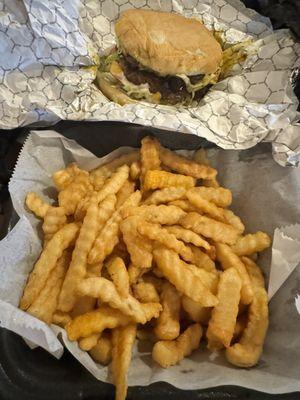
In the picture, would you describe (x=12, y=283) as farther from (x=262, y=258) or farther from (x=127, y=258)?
(x=262, y=258)

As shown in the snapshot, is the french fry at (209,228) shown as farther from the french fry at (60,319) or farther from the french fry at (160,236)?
the french fry at (60,319)

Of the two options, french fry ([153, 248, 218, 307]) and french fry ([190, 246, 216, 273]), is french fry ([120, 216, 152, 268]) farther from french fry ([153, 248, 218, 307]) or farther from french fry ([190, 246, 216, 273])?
french fry ([190, 246, 216, 273])

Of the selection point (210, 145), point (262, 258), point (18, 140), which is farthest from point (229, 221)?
point (18, 140)

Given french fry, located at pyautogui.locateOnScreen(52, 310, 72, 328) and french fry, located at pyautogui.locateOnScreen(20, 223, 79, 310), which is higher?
french fry, located at pyautogui.locateOnScreen(20, 223, 79, 310)

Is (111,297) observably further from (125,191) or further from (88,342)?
(125,191)

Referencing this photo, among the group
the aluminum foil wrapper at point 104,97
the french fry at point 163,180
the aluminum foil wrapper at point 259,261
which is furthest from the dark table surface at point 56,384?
the aluminum foil wrapper at point 104,97

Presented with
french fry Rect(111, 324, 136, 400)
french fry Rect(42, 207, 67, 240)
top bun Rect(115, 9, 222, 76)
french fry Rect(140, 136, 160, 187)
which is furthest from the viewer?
top bun Rect(115, 9, 222, 76)

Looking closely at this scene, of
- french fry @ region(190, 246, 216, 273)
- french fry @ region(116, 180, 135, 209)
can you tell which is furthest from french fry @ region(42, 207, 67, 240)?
french fry @ region(190, 246, 216, 273)
